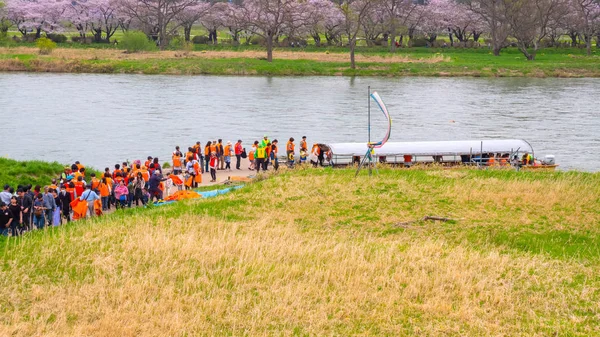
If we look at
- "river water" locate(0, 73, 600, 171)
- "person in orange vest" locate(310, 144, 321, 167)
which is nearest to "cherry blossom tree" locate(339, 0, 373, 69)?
"river water" locate(0, 73, 600, 171)

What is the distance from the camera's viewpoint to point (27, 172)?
2705 centimetres

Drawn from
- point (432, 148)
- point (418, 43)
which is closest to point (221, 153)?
point (432, 148)

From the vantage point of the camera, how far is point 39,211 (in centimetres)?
1914

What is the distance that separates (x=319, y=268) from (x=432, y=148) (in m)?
15.0

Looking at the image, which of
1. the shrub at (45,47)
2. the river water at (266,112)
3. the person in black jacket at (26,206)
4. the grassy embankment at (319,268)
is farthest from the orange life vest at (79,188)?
the shrub at (45,47)

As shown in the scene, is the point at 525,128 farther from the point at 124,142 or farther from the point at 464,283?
the point at 464,283

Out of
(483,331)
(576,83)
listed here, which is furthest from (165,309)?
(576,83)

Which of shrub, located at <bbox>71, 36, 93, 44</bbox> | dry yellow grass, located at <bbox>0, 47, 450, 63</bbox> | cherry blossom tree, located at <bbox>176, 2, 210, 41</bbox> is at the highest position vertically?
cherry blossom tree, located at <bbox>176, 2, 210, 41</bbox>

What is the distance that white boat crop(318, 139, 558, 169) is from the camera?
2925 centimetres

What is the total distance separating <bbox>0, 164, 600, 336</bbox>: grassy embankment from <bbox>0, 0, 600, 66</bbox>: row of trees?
5672cm

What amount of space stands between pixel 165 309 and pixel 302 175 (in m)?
13.0

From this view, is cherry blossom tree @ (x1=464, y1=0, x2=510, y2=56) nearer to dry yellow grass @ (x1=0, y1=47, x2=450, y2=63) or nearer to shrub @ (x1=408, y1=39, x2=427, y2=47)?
dry yellow grass @ (x1=0, y1=47, x2=450, y2=63)

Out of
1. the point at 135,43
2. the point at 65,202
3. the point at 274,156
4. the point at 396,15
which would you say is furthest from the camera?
the point at 396,15

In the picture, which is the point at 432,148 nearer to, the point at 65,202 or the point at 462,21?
the point at 65,202
